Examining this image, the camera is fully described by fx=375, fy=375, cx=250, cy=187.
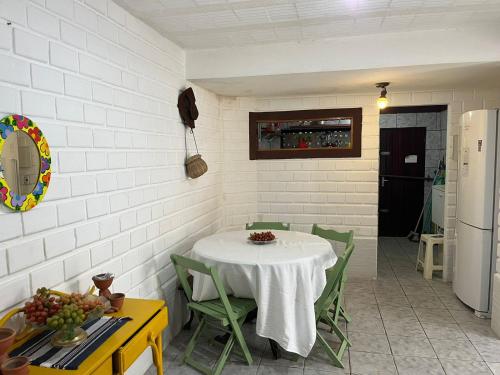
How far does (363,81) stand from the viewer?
332 cm

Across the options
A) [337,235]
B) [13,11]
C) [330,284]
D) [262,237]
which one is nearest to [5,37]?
[13,11]

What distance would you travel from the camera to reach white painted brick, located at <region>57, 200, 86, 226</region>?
1.69m

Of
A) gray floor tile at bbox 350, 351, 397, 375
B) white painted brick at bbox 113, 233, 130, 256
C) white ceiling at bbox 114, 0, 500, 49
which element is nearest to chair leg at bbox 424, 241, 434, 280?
gray floor tile at bbox 350, 351, 397, 375

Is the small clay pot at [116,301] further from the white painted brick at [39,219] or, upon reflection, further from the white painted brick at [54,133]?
the white painted brick at [54,133]

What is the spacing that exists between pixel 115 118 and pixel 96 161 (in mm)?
311

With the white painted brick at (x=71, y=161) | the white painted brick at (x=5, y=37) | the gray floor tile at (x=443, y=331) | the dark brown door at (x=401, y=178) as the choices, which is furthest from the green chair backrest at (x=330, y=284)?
the dark brown door at (x=401, y=178)

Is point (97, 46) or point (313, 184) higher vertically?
point (97, 46)

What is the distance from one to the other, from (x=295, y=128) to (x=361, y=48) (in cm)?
152

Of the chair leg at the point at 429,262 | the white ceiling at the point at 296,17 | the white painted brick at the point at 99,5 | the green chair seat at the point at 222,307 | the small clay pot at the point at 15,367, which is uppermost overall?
the white ceiling at the point at 296,17

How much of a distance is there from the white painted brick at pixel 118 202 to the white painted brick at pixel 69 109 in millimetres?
479

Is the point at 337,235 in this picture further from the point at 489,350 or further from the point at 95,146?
the point at 95,146

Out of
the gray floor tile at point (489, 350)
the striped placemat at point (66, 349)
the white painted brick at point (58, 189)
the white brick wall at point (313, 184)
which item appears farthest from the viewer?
the white brick wall at point (313, 184)

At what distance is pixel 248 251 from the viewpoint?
2.67 meters

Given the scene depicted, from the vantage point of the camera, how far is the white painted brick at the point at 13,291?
1386mm
